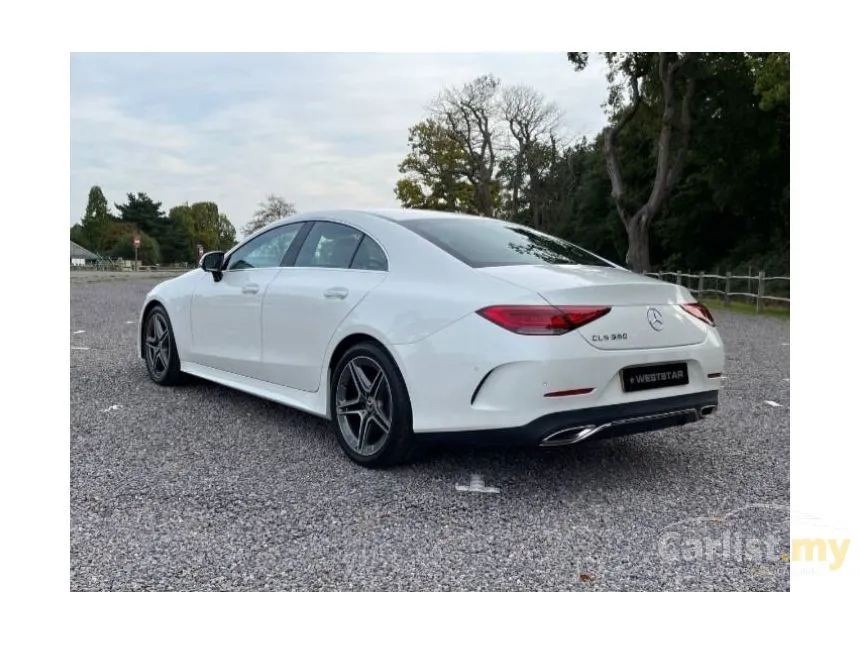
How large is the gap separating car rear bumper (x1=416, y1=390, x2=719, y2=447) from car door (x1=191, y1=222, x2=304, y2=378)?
1818mm

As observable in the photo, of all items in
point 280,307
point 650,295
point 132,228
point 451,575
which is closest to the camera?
point 451,575

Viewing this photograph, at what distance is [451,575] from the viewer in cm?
294

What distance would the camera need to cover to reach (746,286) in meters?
21.9

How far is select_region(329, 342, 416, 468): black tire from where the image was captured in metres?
3.93

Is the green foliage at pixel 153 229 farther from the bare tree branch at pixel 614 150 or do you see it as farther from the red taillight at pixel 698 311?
the red taillight at pixel 698 311

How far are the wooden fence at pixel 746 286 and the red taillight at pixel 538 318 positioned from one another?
39.1ft

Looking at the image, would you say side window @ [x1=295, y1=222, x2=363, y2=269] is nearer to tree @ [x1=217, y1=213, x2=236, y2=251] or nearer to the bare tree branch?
the bare tree branch

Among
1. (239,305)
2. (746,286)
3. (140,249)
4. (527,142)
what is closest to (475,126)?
(527,142)

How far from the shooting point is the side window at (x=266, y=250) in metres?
5.18

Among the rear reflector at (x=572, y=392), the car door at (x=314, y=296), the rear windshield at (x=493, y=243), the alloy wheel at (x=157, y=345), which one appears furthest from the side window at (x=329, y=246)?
the alloy wheel at (x=157, y=345)
